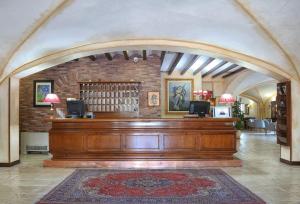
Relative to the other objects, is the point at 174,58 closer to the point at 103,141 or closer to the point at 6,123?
the point at 103,141

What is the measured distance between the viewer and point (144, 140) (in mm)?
7578

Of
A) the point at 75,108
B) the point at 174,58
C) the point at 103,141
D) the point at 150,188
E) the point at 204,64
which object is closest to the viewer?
the point at 150,188

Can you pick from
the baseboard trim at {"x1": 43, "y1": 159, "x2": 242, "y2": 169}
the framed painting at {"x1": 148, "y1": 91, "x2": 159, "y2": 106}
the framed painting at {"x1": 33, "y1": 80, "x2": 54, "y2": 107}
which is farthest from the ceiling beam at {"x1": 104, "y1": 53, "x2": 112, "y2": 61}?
the baseboard trim at {"x1": 43, "y1": 159, "x2": 242, "y2": 169}

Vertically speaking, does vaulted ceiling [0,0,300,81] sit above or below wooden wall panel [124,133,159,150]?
above

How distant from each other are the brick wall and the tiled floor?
2.44 meters

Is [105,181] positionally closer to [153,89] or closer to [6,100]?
[6,100]

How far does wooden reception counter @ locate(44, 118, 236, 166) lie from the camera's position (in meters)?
7.56

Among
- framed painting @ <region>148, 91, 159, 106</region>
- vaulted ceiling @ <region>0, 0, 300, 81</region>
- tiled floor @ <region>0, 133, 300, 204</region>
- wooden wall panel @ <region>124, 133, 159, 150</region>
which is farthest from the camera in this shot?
framed painting @ <region>148, 91, 159, 106</region>

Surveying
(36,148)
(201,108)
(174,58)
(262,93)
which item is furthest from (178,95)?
(262,93)

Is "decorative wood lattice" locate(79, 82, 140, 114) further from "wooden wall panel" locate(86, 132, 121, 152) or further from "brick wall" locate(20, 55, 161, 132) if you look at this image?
"wooden wall panel" locate(86, 132, 121, 152)

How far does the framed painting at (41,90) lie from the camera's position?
10.5 metres

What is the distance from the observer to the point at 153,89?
36.4 feet

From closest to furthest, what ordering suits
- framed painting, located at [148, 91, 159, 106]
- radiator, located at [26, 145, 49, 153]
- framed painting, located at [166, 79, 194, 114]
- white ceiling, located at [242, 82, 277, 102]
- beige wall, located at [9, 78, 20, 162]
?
beige wall, located at [9, 78, 20, 162]
radiator, located at [26, 145, 49, 153]
framed painting, located at [148, 91, 159, 106]
framed painting, located at [166, 79, 194, 114]
white ceiling, located at [242, 82, 277, 102]

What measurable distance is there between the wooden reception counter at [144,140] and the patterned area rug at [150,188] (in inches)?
27.3
